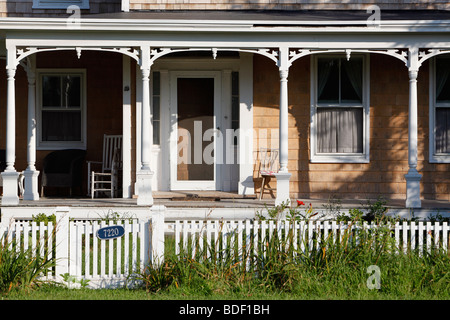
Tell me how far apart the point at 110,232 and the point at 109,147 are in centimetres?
609

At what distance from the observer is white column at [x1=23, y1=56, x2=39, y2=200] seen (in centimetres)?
1228

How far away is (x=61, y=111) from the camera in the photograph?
13828 mm

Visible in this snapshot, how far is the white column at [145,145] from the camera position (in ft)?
37.4

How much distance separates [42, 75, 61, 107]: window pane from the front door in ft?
8.64

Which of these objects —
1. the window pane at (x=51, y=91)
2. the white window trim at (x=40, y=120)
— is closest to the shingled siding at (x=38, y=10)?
the white window trim at (x=40, y=120)

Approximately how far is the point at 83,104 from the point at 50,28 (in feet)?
9.14

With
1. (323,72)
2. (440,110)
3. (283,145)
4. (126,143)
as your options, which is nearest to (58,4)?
(126,143)

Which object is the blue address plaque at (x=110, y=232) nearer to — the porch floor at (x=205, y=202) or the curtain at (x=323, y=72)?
the porch floor at (x=205, y=202)

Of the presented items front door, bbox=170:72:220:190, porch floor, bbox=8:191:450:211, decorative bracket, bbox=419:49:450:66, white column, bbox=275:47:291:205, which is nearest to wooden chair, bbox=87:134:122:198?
porch floor, bbox=8:191:450:211

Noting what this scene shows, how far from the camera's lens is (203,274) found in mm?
7387

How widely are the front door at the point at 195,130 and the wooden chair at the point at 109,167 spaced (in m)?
1.12

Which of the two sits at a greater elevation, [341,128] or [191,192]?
[341,128]
